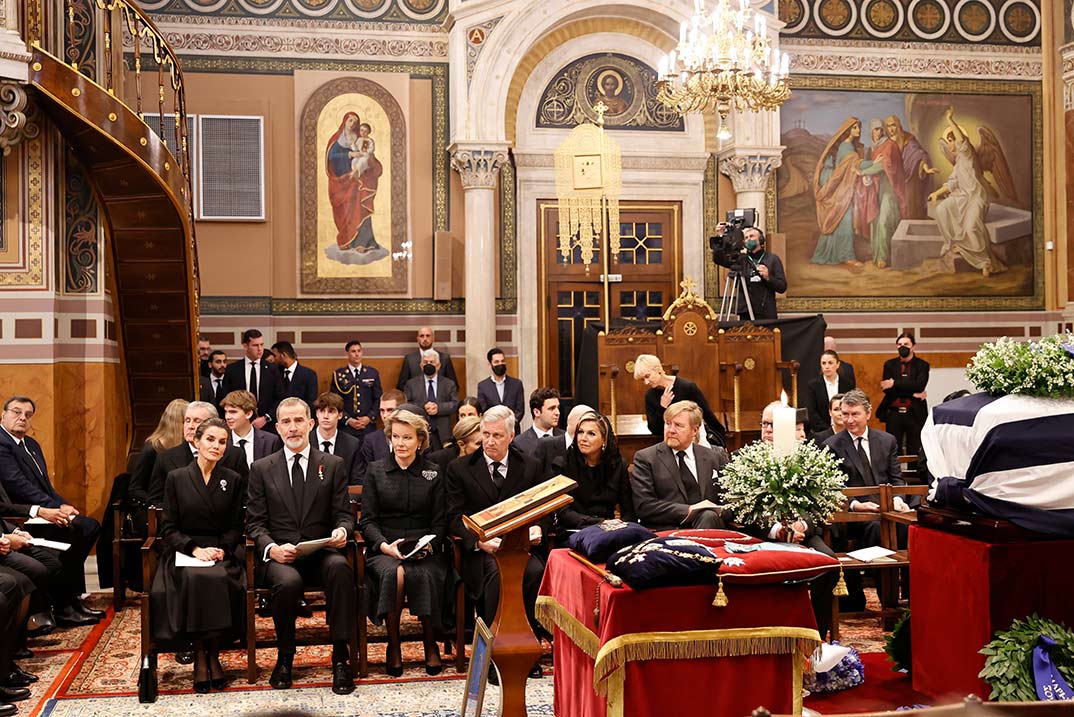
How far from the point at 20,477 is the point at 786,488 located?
183 inches

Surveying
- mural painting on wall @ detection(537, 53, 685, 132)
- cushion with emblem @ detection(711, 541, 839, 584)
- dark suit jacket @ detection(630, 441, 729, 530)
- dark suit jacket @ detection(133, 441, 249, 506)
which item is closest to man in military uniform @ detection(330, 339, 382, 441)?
mural painting on wall @ detection(537, 53, 685, 132)

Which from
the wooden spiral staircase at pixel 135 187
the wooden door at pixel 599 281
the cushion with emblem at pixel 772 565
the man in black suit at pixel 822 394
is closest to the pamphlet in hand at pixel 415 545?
the cushion with emblem at pixel 772 565

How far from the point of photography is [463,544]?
6.18 metres

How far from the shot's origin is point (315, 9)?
12422 millimetres

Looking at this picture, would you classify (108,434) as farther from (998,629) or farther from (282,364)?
(998,629)

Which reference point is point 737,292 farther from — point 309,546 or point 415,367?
point 309,546

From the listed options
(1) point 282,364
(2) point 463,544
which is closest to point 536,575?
(2) point 463,544

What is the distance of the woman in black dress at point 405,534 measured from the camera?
19.7ft

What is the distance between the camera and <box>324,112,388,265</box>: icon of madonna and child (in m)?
12.4

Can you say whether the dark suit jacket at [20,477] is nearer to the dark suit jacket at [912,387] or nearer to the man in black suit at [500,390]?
the man in black suit at [500,390]

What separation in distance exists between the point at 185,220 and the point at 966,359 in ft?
29.6

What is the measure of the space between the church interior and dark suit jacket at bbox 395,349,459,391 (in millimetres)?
33

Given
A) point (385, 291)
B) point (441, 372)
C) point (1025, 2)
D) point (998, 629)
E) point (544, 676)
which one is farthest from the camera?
point (1025, 2)

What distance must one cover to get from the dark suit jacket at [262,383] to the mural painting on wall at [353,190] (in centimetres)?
196
